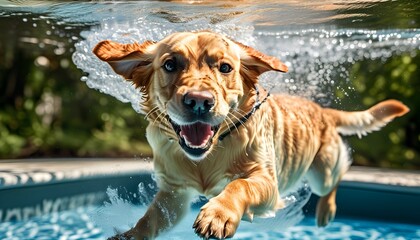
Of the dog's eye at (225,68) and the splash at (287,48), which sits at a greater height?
the dog's eye at (225,68)

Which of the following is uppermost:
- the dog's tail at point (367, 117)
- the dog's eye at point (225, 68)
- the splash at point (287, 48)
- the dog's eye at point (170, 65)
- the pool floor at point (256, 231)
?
the dog's eye at point (170, 65)

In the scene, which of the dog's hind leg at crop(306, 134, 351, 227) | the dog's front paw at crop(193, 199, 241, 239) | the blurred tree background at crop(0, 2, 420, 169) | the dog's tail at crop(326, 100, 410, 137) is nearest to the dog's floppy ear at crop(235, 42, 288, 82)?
the dog's front paw at crop(193, 199, 241, 239)

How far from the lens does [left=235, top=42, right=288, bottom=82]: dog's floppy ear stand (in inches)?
113

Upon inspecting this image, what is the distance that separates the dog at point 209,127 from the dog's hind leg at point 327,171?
0.38 meters

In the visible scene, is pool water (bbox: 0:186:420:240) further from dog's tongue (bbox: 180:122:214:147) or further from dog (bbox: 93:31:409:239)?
dog's tongue (bbox: 180:122:214:147)

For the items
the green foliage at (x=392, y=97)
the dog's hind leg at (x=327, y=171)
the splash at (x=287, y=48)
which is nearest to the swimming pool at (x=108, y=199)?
the green foliage at (x=392, y=97)

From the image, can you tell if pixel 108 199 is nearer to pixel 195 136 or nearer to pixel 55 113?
pixel 195 136

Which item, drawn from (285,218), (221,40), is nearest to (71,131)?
(285,218)

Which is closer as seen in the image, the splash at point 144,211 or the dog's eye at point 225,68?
the dog's eye at point 225,68

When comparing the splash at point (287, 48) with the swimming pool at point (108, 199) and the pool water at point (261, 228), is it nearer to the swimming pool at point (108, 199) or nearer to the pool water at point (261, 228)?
the pool water at point (261, 228)

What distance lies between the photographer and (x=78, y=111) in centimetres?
845

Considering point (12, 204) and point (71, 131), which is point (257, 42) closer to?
point (12, 204)

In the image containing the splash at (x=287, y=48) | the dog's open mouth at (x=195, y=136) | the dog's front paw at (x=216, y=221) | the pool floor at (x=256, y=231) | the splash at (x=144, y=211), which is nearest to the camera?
the dog's front paw at (x=216, y=221)

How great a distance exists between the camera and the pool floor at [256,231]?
5328mm
